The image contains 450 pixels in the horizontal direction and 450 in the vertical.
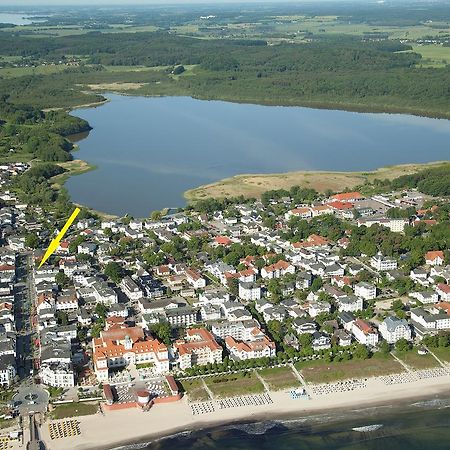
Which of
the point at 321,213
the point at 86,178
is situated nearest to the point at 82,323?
the point at 321,213

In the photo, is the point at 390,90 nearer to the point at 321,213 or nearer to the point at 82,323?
the point at 321,213

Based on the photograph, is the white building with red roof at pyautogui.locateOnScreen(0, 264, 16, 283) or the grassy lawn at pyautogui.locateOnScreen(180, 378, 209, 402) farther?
the white building with red roof at pyautogui.locateOnScreen(0, 264, 16, 283)

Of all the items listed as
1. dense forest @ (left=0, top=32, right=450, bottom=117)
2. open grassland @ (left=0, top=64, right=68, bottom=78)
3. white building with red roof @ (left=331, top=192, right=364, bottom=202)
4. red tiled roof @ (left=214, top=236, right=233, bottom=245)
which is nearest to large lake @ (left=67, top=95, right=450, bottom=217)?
dense forest @ (left=0, top=32, right=450, bottom=117)

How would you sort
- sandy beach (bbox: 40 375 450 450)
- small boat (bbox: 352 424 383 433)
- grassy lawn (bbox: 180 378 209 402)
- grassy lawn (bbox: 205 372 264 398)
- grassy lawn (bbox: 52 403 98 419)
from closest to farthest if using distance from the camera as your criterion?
sandy beach (bbox: 40 375 450 450)
small boat (bbox: 352 424 383 433)
grassy lawn (bbox: 52 403 98 419)
grassy lawn (bbox: 180 378 209 402)
grassy lawn (bbox: 205 372 264 398)

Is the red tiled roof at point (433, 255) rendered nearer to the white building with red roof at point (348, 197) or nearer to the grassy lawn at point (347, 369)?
the grassy lawn at point (347, 369)

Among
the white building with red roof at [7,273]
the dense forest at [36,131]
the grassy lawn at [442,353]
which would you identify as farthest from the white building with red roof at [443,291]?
the dense forest at [36,131]

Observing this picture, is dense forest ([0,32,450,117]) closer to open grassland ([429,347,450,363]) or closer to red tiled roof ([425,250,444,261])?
red tiled roof ([425,250,444,261])
